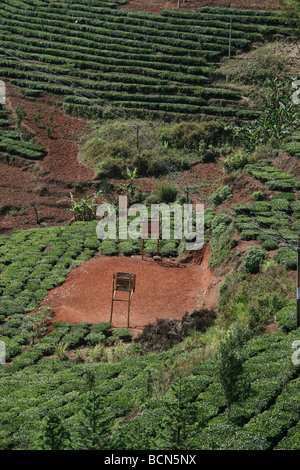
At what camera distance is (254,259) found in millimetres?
25828

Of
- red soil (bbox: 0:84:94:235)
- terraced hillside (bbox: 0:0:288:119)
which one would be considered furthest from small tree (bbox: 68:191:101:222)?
terraced hillside (bbox: 0:0:288:119)

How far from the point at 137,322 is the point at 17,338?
470 cm

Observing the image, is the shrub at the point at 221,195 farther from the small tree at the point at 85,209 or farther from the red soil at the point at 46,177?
the red soil at the point at 46,177

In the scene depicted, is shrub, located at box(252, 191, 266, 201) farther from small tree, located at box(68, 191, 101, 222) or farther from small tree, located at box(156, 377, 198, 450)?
small tree, located at box(156, 377, 198, 450)

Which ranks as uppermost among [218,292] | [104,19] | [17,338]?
[104,19]

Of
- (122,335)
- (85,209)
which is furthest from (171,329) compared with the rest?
(85,209)

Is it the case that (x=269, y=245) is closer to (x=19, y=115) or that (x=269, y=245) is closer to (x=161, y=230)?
(x=161, y=230)

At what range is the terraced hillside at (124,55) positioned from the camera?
162 ft

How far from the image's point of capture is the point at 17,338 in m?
25.4

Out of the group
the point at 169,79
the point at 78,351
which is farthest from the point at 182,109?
the point at 78,351

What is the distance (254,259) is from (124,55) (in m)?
33.3

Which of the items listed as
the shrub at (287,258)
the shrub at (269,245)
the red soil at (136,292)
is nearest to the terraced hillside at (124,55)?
the red soil at (136,292)

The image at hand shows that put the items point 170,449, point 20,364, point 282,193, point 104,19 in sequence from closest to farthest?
point 170,449
point 20,364
point 282,193
point 104,19
